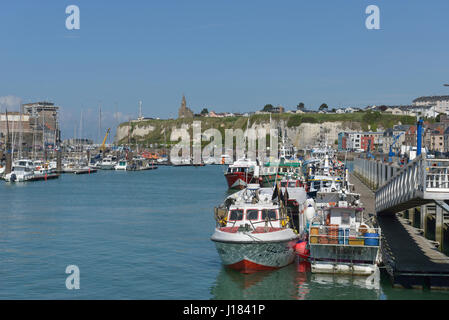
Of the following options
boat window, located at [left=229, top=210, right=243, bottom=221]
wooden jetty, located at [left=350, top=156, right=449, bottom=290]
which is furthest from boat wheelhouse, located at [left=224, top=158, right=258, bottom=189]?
boat window, located at [left=229, top=210, right=243, bottom=221]

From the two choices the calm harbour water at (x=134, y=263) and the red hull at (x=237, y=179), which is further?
the red hull at (x=237, y=179)

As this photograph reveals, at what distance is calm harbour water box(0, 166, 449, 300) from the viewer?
28016 mm

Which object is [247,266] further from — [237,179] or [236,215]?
[237,179]

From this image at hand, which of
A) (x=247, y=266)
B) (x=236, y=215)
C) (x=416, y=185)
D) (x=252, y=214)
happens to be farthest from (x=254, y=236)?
(x=416, y=185)

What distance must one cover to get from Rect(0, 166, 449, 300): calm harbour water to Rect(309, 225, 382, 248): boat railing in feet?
6.40

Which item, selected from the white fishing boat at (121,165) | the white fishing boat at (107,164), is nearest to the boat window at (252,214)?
the white fishing boat at (121,165)

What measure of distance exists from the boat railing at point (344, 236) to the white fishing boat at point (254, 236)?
199cm

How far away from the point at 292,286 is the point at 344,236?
146 inches

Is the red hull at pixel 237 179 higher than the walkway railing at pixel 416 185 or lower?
lower

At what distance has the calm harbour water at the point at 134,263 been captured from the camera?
28.0m

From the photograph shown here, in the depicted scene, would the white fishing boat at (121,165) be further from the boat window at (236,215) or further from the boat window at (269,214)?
the boat window at (269,214)

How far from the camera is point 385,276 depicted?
30.1 metres
